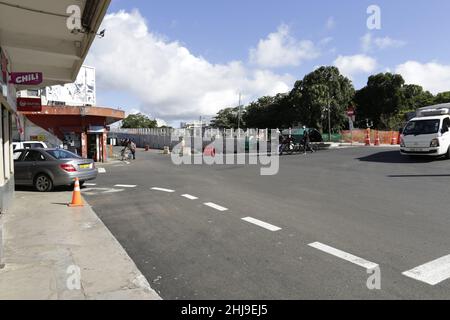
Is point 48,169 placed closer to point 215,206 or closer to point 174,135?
point 215,206

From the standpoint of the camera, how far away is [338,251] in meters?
5.50

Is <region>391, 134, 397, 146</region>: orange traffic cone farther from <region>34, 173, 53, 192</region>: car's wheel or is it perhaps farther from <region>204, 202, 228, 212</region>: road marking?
<region>34, 173, 53, 192</region>: car's wheel

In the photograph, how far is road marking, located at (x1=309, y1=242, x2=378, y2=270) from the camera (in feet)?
16.1

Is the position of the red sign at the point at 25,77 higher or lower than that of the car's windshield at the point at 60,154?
higher

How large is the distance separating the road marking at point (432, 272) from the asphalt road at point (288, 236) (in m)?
0.01

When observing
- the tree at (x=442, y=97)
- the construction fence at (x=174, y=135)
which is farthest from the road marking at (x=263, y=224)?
the tree at (x=442, y=97)

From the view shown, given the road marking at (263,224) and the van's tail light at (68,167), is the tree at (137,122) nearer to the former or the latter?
the van's tail light at (68,167)

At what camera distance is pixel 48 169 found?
12320 millimetres

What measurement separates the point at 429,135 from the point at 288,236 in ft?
43.8

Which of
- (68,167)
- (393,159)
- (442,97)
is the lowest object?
(393,159)

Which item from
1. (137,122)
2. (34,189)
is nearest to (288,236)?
(34,189)

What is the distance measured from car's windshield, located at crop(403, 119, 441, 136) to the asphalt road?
5.48 m

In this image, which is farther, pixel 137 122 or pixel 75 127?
pixel 137 122

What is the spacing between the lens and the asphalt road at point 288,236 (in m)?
4.38
